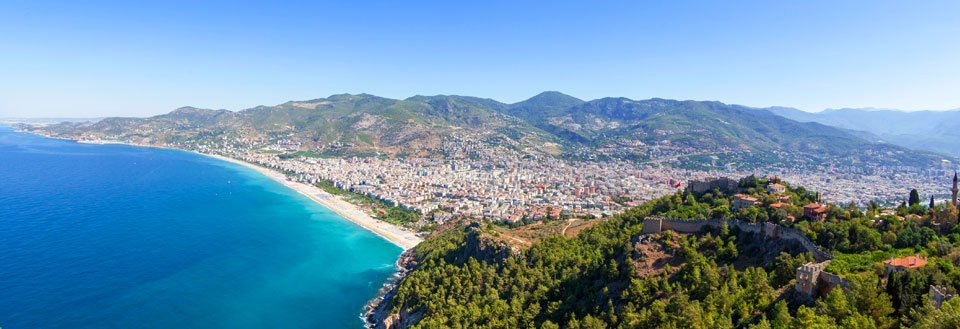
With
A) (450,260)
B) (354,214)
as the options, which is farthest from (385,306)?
(354,214)

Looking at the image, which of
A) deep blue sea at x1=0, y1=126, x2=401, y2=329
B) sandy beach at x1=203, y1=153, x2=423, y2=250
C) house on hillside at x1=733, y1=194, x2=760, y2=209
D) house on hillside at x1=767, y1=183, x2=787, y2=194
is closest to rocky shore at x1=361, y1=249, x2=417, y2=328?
deep blue sea at x1=0, y1=126, x2=401, y2=329

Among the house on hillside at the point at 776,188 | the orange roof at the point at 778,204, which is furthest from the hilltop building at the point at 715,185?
the orange roof at the point at 778,204

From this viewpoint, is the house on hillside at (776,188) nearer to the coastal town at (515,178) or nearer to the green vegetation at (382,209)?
the coastal town at (515,178)

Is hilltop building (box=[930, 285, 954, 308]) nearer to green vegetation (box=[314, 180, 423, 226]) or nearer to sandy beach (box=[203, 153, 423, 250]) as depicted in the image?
sandy beach (box=[203, 153, 423, 250])

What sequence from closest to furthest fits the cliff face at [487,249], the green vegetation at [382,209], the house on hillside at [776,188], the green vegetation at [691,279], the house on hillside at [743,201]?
the green vegetation at [691,279] → the house on hillside at [743,201] → the house on hillside at [776,188] → the cliff face at [487,249] → the green vegetation at [382,209]

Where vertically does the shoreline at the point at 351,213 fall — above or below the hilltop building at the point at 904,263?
below

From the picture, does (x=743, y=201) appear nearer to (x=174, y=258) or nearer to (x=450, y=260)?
(x=450, y=260)
